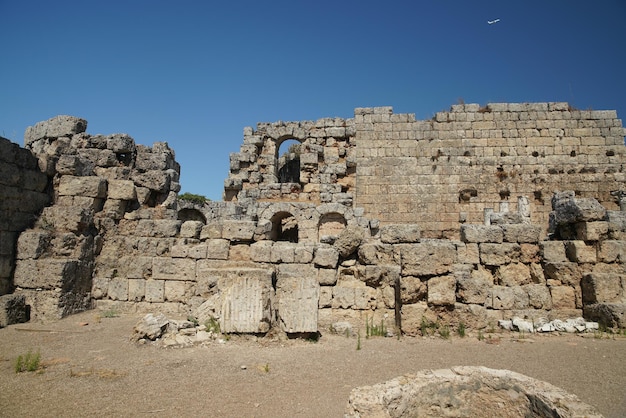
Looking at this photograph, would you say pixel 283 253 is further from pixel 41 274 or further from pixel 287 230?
pixel 287 230

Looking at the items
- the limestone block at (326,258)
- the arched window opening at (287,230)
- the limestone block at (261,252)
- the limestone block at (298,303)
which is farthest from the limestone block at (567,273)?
the arched window opening at (287,230)

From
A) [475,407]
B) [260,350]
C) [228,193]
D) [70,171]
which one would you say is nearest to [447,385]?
[475,407]

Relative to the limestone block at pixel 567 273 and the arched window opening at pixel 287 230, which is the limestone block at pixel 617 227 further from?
the arched window opening at pixel 287 230

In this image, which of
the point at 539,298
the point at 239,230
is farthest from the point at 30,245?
the point at 539,298

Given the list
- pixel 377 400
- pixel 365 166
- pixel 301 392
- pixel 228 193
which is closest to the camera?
pixel 377 400

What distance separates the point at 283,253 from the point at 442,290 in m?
2.70

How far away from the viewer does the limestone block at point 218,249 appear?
7.23 metres

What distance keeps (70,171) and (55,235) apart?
130 centimetres

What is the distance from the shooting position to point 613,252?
251 inches

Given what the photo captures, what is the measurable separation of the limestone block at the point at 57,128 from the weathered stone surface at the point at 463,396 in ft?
28.2

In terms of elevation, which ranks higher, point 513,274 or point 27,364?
point 513,274

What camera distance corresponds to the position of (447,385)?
296 centimetres

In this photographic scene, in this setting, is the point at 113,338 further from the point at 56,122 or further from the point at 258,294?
the point at 56,122

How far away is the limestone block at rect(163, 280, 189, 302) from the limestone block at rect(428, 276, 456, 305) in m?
4.33
